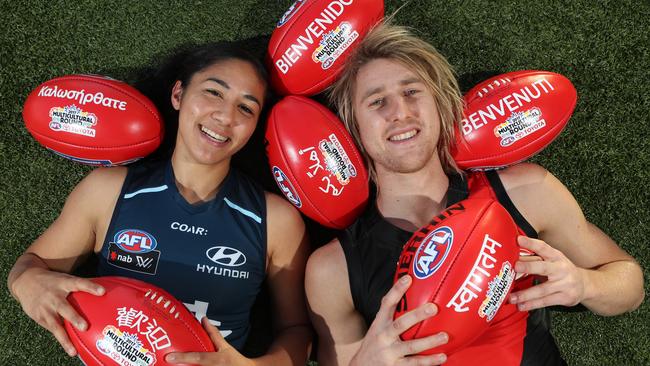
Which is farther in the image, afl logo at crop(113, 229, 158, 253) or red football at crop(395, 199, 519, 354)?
afl logo at crop(113, 229, 158, 253)

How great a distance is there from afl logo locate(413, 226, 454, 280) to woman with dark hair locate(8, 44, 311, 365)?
86 centimetres

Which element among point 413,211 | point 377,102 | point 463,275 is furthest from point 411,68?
point 463,275

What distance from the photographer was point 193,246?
252cm

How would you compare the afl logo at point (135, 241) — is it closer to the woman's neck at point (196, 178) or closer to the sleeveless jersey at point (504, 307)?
the woman's neck at point (196, 178)

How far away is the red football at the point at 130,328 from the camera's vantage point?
6.42ft

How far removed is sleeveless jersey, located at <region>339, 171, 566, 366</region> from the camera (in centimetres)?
227

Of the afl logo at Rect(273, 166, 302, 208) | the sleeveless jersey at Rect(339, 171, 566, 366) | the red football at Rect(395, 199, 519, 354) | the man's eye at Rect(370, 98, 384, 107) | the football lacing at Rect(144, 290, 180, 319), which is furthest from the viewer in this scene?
the afl logo at Rect(273, 166, 302, 208)

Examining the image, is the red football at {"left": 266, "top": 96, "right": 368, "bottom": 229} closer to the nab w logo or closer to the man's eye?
the man's eye

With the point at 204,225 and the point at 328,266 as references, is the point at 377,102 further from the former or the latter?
the point at 204,225

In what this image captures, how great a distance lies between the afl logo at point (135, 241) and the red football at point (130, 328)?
41cm

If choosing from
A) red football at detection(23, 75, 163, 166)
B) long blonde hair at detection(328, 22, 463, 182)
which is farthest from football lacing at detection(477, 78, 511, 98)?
red football at detection(23, 75, 163, 166)

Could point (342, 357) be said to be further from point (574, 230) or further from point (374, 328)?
point (574, 230)

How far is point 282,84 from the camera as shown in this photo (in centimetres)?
265

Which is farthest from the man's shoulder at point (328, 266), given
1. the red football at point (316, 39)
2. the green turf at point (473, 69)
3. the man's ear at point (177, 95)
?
the green turf at point (473, 69)
